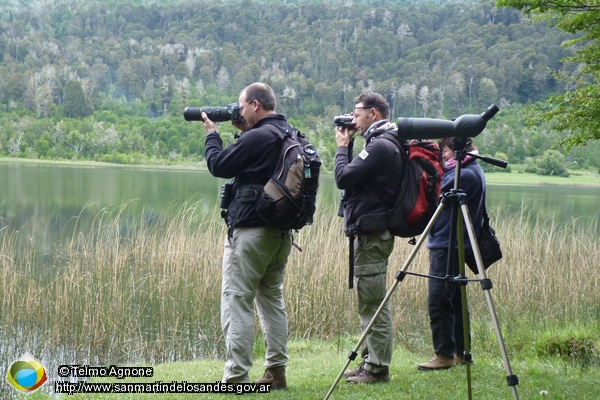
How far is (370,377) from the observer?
13.0 ft

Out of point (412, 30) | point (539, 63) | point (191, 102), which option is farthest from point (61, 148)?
point (412, 30)

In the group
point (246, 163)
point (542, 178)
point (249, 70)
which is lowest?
point (542, 178)

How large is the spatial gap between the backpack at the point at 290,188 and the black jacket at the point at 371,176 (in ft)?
0.68

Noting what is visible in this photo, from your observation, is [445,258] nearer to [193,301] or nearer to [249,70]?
[193,301]

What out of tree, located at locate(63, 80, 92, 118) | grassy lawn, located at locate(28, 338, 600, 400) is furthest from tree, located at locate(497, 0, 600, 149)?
tree, located at locate(63, 80, 92, 118)

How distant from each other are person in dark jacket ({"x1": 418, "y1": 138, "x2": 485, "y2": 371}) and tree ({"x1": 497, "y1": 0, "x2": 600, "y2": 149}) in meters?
2.13

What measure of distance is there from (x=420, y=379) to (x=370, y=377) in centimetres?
32

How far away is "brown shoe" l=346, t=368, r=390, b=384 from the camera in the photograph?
3943mm

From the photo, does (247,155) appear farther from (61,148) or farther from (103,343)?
(61,148)

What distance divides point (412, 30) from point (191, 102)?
53883 mm

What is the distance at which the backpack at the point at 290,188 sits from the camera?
143 inches

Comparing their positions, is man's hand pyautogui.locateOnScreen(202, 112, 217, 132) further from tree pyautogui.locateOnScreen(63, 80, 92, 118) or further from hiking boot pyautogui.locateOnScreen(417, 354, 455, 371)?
tree pyautogui.locateOnScreen(63, 80, 92, 118)

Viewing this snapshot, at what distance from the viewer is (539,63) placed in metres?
89.9

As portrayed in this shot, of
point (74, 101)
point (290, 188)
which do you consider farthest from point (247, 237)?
point (74, 101)
